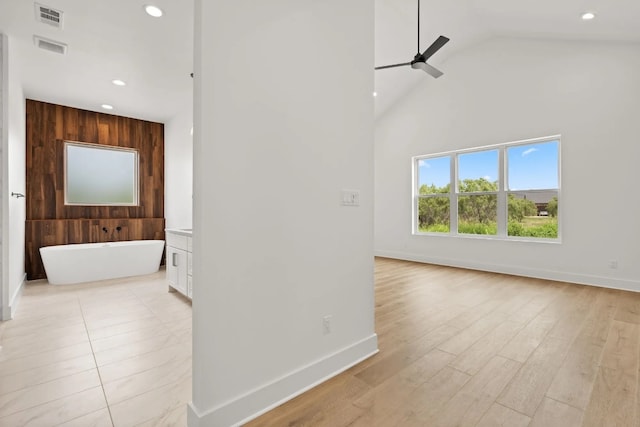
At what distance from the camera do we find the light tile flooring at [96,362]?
1.60 metres

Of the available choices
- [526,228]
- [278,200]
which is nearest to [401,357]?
[278,200]

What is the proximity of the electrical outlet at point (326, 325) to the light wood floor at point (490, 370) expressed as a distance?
11.6 inches

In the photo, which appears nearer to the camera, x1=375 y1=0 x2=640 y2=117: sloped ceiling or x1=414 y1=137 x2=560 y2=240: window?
x1=375 y1=0 x2=640 y2=117: sloped ceiling

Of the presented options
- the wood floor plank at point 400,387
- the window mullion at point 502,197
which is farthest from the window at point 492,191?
the wood floor plank at point 400,387

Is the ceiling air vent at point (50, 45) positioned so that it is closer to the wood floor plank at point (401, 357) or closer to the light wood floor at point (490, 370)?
the light wood floor at point (490, 370)

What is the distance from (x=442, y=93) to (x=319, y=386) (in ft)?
19.0

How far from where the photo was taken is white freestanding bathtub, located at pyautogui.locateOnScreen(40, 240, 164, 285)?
169 inches

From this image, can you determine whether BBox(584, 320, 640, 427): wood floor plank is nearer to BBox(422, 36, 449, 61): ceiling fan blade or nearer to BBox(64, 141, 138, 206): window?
BBox(422, 36, 449, 61): ceiling fan blade

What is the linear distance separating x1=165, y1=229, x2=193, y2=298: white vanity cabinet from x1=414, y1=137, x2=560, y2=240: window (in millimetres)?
4648

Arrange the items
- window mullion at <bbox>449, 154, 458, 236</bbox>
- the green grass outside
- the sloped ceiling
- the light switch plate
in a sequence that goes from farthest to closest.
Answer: window mullion at <bbox>449, 154, 458, 236</bbox> → the green grass outside → the sloped ceiling → the light switch plate

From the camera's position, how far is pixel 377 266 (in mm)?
5684

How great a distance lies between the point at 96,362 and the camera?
84.0 inches

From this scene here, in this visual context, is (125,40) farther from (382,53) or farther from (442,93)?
(442,93)

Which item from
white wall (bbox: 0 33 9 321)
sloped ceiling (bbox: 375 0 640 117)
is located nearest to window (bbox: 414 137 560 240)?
sloped ceiling (bbox: 375 0 640 117)
